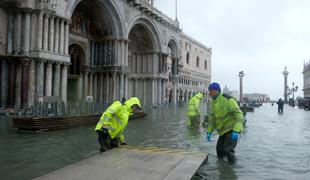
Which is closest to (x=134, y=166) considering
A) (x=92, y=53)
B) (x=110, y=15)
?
(x=110, y=15)

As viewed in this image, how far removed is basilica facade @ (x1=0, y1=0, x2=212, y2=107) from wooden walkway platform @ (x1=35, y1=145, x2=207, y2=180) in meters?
13.7

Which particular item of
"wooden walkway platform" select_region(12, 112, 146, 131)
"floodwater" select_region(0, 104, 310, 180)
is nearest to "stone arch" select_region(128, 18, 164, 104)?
"wooden walkway platform" select_region(12, 112, 146, 131)

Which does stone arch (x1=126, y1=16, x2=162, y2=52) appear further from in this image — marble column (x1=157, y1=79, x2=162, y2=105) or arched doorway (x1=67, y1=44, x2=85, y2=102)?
arched doorway (x1=67, y1=44, x2=85, y2=102)

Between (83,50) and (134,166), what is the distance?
23495 millimetres

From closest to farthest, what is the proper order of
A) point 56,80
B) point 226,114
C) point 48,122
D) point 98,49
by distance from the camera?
1. point 226,114
2. point 48,122
3. point 56,80
4. point 98,49

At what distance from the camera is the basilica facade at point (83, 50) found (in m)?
18.5

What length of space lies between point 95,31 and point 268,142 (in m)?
21.2

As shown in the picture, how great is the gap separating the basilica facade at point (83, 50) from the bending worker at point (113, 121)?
12.9m

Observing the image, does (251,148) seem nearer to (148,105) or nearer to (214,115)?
(214,115)

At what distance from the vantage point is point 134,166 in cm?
514

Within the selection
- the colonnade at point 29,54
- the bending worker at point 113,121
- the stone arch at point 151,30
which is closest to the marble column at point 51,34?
the colonnade at point 29,54

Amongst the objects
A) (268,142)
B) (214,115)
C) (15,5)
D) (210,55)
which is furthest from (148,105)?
(210,55)

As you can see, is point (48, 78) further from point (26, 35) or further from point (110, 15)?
point (110, 15)

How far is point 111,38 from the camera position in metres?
27.4
